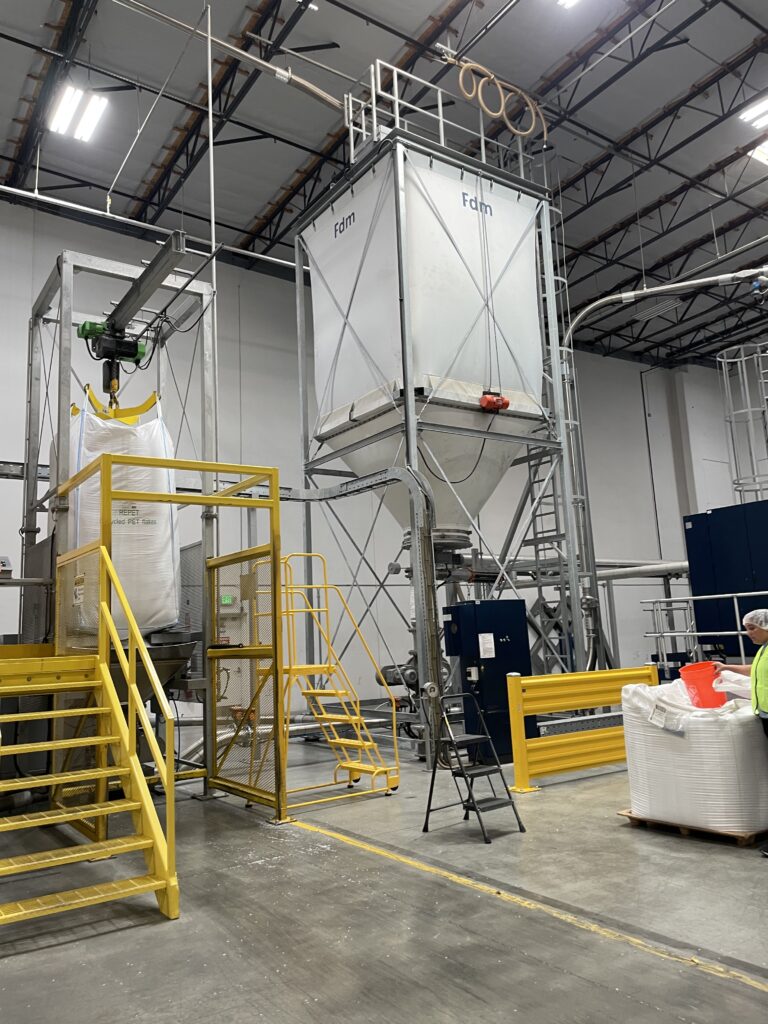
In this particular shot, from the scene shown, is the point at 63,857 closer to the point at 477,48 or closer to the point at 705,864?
the point at 705,864

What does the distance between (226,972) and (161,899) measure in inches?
40.1

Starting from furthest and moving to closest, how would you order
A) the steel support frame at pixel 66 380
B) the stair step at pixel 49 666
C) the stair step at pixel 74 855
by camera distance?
the steel support frame at pixel 66 380 → the stair step at pixel 49 666 → the stair step at pixel 74 855

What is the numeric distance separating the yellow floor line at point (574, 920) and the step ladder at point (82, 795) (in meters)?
1.62

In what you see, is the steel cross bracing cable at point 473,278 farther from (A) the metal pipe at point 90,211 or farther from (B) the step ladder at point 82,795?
(B) the step ladder at point 82,795

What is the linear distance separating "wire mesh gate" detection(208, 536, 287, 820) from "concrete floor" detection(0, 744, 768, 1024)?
97 centimetres

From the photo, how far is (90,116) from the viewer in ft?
37.0

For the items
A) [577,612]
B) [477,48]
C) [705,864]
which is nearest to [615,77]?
[477,48]

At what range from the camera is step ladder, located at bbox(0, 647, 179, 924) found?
445 cm

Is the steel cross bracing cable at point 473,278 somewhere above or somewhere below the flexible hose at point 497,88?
below

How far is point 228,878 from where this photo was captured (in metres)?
5.11

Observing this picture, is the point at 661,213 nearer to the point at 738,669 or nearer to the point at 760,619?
the point at 738,669

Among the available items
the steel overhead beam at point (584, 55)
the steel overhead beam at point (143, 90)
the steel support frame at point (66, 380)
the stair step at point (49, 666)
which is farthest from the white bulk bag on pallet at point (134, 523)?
the steel overhead beam at point (584, 55)

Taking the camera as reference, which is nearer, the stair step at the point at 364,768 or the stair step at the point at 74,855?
the stair step at the point at 74,855

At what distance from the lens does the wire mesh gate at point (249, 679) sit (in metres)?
6.71
